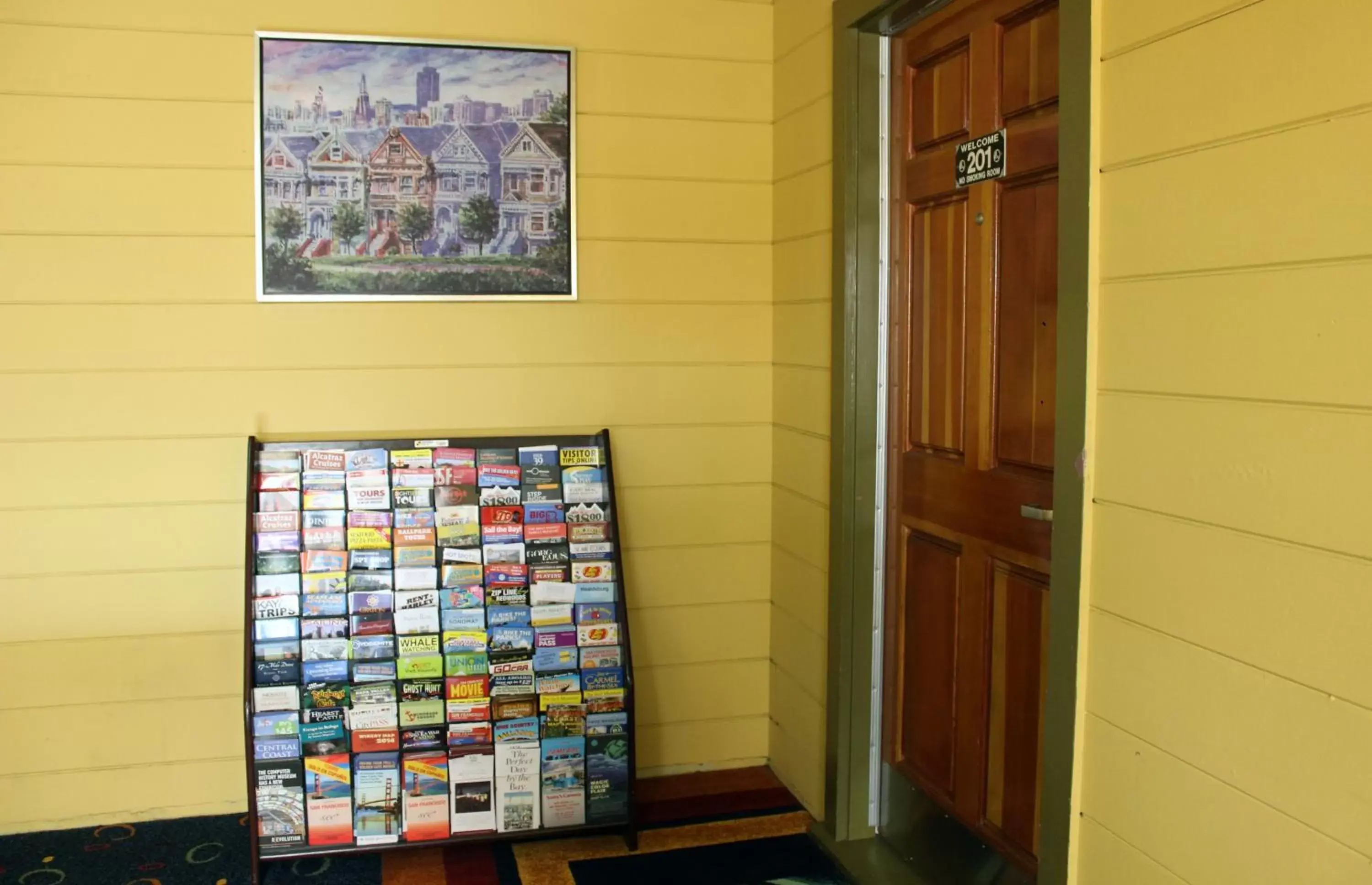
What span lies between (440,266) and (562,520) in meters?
0.83

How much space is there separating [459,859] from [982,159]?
2294 millimetres

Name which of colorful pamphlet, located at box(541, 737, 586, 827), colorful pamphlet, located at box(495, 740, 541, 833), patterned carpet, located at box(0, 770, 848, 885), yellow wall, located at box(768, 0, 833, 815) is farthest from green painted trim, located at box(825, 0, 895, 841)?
colorful pamphlet, located at box(495, 740, 541, 833)

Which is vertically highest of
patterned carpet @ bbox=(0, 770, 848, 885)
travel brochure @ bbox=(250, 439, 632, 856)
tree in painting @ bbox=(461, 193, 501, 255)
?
tree in painting @ bbox=(461, 193, 501, 255)

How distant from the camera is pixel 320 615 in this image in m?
3.22

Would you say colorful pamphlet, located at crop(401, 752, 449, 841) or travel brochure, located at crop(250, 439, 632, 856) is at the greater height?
travel brochure, located at crop(250, 439, 632, 856)

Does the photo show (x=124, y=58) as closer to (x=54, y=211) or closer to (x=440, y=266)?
(x=54, y=211)

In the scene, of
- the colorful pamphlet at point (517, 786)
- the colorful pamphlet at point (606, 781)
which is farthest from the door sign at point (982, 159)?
the colorful pamphlet at point (517, 786)

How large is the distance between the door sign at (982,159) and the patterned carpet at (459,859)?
1827mm

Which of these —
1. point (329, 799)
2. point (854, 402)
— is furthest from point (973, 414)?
point (329, 799)

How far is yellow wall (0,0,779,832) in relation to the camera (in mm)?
3270

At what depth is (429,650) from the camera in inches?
128

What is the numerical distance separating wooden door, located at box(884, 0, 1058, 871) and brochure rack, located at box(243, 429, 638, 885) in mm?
753

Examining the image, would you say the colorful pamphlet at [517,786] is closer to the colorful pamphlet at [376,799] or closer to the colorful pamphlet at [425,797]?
the colorful pamphlet at [425,797]

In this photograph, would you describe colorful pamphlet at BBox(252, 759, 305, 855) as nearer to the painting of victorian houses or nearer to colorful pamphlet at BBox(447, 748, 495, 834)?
colorful pamphlet at BBox(447, 748, 495, 834)
